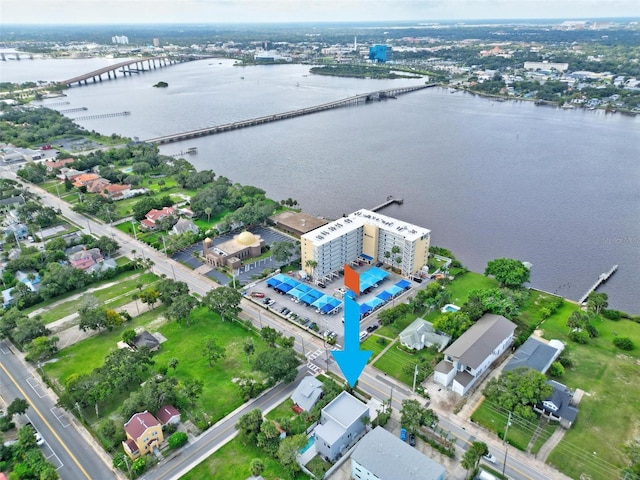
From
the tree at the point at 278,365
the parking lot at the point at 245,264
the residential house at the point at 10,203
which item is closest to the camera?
the tree at the point at 278,365

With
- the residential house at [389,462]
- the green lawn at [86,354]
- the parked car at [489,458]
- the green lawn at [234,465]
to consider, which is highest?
the residential house at [389,462]

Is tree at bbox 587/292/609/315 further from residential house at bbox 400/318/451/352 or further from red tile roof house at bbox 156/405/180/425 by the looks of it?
red tile roof house at bbox 156/405/180/425

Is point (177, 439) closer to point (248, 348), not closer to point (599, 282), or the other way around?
point (248, 348)

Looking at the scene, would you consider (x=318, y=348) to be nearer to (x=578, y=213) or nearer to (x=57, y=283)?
(x=57, y=283)

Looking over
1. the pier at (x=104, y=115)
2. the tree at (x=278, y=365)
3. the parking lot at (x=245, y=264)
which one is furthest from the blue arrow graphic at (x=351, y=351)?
the pier at (x=104, y=115)

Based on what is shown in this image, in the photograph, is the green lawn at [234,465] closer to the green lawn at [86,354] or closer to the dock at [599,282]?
the green lawn at [86,354]

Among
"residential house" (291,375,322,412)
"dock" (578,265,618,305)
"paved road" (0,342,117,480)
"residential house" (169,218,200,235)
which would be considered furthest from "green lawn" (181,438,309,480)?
"dock" (578,265,618,305)

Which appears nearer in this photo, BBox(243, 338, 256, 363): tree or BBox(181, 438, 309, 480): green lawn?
BBox(181, 438, 309, 480): green lawn

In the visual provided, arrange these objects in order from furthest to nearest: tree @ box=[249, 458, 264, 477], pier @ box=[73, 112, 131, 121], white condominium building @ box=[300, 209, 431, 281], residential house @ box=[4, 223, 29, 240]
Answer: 1. pier @ box=[73, 112, 131, 121]
2. residential house @ box=[4, 223, 29, 240]
3. white condominium building @ box=[300, 209, 431, 281]
4. tree @ box=[249, 458, 264, 477]
